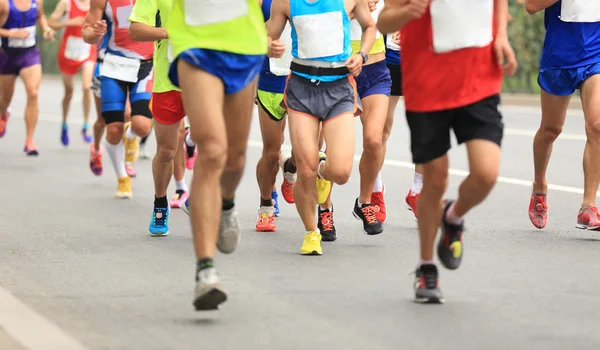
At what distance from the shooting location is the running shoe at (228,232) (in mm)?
7215

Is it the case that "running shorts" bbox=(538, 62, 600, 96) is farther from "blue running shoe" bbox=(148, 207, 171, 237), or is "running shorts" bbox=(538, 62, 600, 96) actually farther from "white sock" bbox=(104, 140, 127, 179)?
"white sock" bbox=(104, 140, 127, 179)

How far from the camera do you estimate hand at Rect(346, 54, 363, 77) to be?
8.69 metres

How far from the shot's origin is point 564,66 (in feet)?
31.1

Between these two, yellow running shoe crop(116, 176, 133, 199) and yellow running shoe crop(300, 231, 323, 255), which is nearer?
yellow running shoe crop(300, 231, 323, 255)

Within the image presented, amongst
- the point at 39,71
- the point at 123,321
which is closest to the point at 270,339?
the point at 123,321

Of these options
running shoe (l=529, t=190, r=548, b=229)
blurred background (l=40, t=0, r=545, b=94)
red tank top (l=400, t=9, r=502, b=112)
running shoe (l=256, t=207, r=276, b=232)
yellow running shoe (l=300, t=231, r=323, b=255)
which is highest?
red tank top (l=400, t=9, r=502, b=112)

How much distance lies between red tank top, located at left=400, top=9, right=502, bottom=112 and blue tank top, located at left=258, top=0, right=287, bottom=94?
3110 mm

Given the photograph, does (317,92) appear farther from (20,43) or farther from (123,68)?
(20,43)

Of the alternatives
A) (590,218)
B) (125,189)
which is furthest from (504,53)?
(125,189)

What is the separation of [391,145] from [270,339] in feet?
36.7

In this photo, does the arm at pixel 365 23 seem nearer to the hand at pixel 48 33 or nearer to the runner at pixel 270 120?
the runner at pixel 270 120

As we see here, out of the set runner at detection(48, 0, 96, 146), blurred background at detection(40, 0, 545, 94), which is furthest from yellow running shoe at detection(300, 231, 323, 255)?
blurred background at detection(40, 0, 545, 94)

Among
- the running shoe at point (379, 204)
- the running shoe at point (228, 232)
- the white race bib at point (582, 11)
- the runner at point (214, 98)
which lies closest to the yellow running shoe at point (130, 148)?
the running shoe at point (379, 204)

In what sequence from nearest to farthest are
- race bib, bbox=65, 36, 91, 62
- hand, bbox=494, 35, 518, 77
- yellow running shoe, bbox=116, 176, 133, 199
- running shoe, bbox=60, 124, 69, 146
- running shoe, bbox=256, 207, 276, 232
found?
hand, bbox=494, 35, 518, 77, running shoe, bbox=256, 207, 276, 232, yellow running shoe, bbox=116, 176, 133, 199, running shoe, bbox=60, 124, 69, 146, race bib, bbox=65, 36, 91, 62
